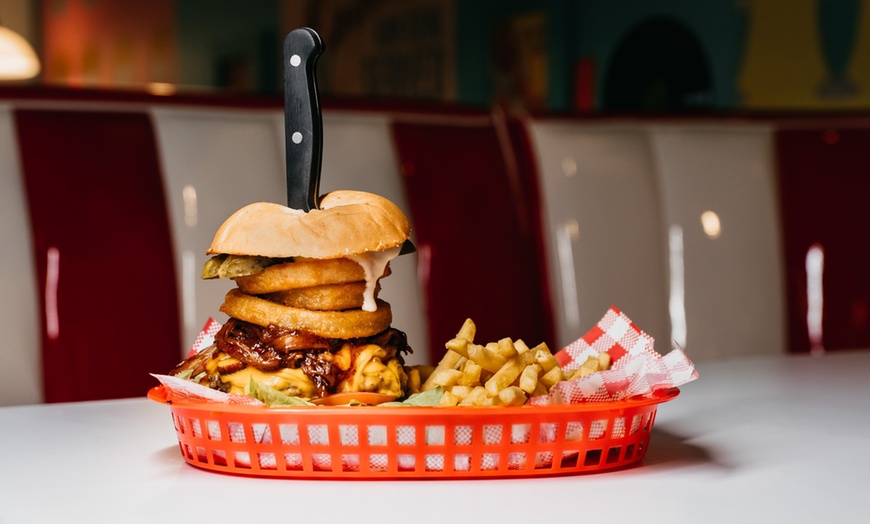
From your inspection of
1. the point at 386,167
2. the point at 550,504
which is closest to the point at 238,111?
the point at 386,167

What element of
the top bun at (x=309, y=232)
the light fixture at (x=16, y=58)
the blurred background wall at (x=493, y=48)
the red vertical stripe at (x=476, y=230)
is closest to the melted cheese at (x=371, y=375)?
the top bun at (x=309, y=232)

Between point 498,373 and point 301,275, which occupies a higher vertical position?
point 301,275

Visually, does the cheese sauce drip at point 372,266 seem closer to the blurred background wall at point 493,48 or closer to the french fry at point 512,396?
the french fry at point 512,396

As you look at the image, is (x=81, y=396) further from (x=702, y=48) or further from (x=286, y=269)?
(x=702, y=48)

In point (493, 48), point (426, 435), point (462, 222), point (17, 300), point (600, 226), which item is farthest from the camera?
point (493, 48)

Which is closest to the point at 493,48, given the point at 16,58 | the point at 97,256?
the point at 16,58

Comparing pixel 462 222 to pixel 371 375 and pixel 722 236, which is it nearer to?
pixel 722 236

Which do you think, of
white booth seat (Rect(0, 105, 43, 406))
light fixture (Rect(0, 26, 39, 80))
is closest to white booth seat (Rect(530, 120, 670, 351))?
white booth seat (Rect(0, 105, 43, 406))
